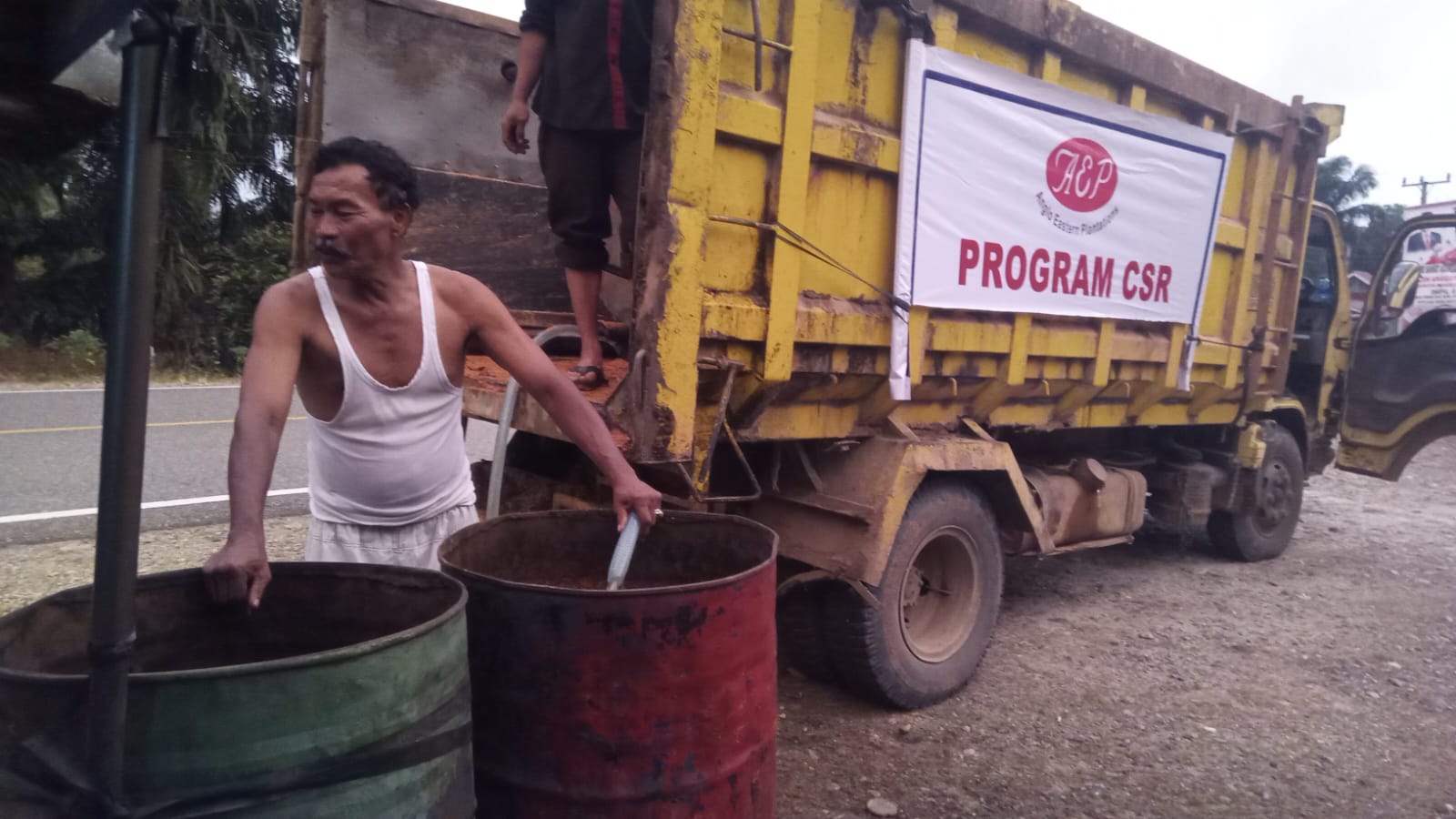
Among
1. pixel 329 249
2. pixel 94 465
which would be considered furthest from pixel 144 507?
pixel 329 249

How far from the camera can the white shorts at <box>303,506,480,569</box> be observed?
2.24 m

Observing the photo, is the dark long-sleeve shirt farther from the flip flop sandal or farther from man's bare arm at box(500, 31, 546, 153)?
the flip flop sandal

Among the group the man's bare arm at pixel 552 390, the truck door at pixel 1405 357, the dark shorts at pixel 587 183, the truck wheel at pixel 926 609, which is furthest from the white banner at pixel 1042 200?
→ the truck door at pixel 1405 357

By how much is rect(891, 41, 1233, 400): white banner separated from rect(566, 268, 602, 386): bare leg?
42.2 inches

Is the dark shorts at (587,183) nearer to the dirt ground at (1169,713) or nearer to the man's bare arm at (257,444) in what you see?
the man's bare arm at (257,444)

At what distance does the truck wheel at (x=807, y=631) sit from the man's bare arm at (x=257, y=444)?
225 cm

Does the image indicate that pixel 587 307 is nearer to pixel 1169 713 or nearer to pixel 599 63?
pixel 599 63

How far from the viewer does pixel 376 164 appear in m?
2.05

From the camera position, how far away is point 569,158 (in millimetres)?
3107

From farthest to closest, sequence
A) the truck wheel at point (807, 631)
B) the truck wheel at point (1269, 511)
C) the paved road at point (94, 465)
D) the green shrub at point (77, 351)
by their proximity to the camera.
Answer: the green shrub at point (77, 351) → the truck wheel at point (1269, 511) → the paved road at point (94, 465) → the truck wheel at point (807, 631)

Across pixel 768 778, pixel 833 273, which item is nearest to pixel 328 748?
pixel 768 778

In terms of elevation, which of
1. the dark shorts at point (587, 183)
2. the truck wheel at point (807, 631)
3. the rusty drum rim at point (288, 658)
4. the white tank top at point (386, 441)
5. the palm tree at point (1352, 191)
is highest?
the palm tree at point (1352, 191)

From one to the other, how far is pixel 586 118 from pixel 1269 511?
5591 mm

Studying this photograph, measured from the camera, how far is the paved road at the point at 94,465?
5.73 metres
